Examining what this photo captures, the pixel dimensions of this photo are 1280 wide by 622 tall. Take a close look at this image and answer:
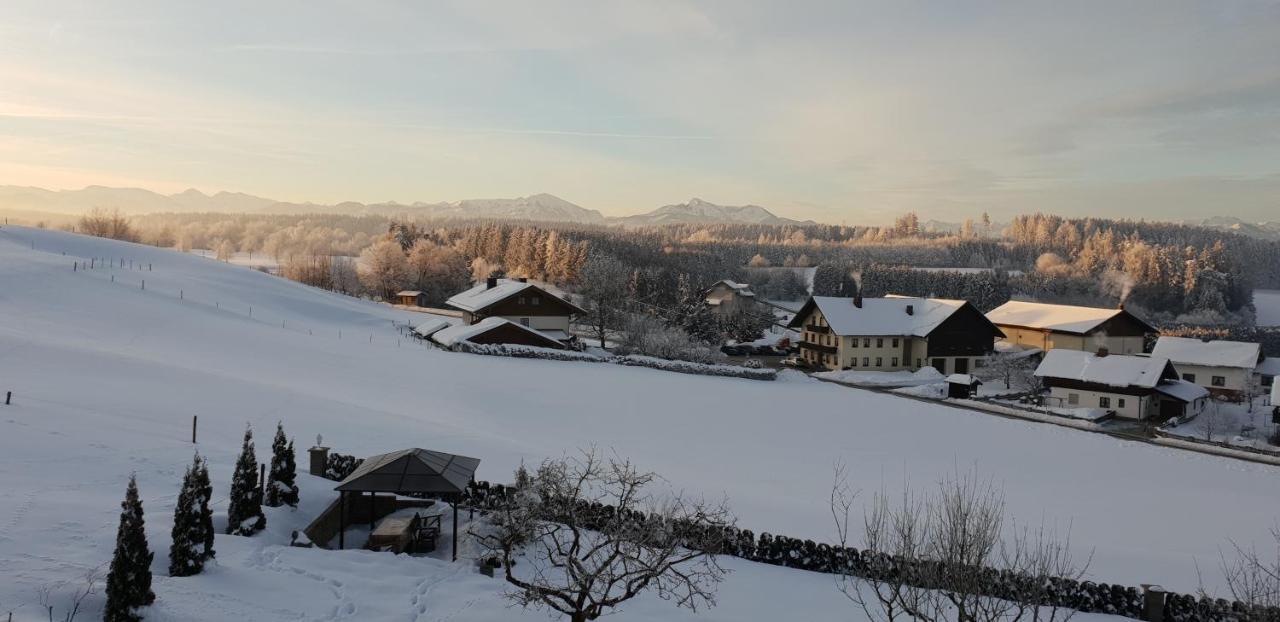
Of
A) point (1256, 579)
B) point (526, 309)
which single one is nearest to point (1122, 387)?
point (1256, 579)

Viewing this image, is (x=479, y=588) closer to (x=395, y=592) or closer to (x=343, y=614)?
(x=395, y=592)

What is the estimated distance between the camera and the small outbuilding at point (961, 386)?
45.2m

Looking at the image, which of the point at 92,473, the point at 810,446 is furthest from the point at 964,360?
the point at 92,473

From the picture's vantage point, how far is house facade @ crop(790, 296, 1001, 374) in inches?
2179

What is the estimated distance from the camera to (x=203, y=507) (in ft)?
37.0

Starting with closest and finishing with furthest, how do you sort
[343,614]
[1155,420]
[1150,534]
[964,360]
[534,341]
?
[343,614] < [1150,534] < [1155,420] < [534,341] < [964,360]

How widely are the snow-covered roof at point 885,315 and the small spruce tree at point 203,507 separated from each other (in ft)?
159

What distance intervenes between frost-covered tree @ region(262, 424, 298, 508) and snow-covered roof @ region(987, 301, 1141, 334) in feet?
205

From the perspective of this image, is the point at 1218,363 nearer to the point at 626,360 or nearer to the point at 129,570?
the point at 626,360

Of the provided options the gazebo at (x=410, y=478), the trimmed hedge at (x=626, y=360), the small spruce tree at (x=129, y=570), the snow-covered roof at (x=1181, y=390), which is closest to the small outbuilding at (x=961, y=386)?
the snow-covered roof at (x=1181, y=390)

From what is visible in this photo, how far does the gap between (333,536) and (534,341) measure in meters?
32.1

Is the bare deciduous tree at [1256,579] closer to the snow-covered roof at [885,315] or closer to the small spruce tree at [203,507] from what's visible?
the small spruce tree at [203,507]

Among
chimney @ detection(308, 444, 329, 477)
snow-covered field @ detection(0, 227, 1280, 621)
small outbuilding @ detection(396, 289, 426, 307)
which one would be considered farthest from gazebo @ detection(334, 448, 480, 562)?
small outbuilding @ detection(396, 289, 426, 307)

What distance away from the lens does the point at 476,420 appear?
1118 inches
